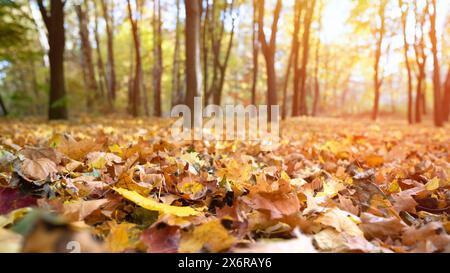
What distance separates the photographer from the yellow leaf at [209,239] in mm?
1077

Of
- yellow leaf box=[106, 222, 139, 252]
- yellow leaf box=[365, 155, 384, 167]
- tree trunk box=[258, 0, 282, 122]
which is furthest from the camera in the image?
tree trunk box=[258, 0, 282, 122]

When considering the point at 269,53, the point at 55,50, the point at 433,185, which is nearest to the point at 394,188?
the point at 433,185

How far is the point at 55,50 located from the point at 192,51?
447cm

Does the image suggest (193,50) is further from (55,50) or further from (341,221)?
(341,221)

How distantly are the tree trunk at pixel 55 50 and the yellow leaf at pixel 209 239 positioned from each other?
10.3m

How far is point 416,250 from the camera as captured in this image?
115 cm

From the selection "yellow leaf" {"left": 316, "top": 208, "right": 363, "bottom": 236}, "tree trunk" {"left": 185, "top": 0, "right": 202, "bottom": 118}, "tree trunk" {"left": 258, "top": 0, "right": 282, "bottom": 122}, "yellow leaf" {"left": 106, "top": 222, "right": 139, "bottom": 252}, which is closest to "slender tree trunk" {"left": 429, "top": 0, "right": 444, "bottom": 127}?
"tree trunk" {"left": 258, "top": 0, "right": 282, "bottom": 122}

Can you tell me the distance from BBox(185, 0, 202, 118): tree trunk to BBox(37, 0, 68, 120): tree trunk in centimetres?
392

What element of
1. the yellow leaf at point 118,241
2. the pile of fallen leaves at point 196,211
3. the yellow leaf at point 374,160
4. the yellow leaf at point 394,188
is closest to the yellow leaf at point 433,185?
the pile of fallen leaves at point 196,211

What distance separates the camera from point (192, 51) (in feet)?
28.0

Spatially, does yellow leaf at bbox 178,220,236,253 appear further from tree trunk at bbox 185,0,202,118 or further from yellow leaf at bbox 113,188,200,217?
tree trunk at bbox 185,0,202,118

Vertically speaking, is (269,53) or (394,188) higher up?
(269,53)

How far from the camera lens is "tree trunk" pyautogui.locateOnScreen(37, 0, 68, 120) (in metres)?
10.5
